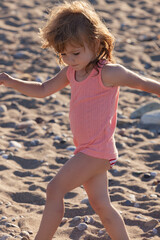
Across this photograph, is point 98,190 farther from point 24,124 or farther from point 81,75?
point 24,124

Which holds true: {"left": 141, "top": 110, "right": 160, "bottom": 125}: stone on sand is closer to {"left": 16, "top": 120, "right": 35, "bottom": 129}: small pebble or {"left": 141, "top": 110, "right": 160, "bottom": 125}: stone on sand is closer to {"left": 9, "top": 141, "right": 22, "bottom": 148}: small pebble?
{"left": 16, "top": 120, "right": 35, "bottom": 129}: small pebble

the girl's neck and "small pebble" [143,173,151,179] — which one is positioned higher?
the girl's neck

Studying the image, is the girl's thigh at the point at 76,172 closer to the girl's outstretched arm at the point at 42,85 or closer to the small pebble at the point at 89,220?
the girl's outstretched arm at the point at 42,85

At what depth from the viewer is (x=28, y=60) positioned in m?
7.59

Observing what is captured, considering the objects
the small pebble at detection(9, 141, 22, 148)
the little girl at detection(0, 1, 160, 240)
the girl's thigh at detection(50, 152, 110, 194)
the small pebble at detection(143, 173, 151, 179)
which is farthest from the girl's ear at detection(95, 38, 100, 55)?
the small pebble at detection(9, 141, 22, 148)

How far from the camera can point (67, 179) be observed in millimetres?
2885

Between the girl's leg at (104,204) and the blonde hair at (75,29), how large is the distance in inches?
29.2

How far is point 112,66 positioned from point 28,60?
4.84m

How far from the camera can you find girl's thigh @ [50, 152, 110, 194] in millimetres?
2887

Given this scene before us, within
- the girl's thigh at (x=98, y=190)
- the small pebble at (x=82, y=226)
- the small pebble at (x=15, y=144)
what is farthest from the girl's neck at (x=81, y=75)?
the small pebble at (x=15, y=144)

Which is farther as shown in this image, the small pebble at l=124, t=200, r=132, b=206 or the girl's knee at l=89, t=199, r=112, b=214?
the small pebble at l=124, t=200, r=132, b=206

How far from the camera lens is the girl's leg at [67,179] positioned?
114 inches

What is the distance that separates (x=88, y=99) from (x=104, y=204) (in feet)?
2.21

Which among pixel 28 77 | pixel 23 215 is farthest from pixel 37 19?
pixel 23 215
